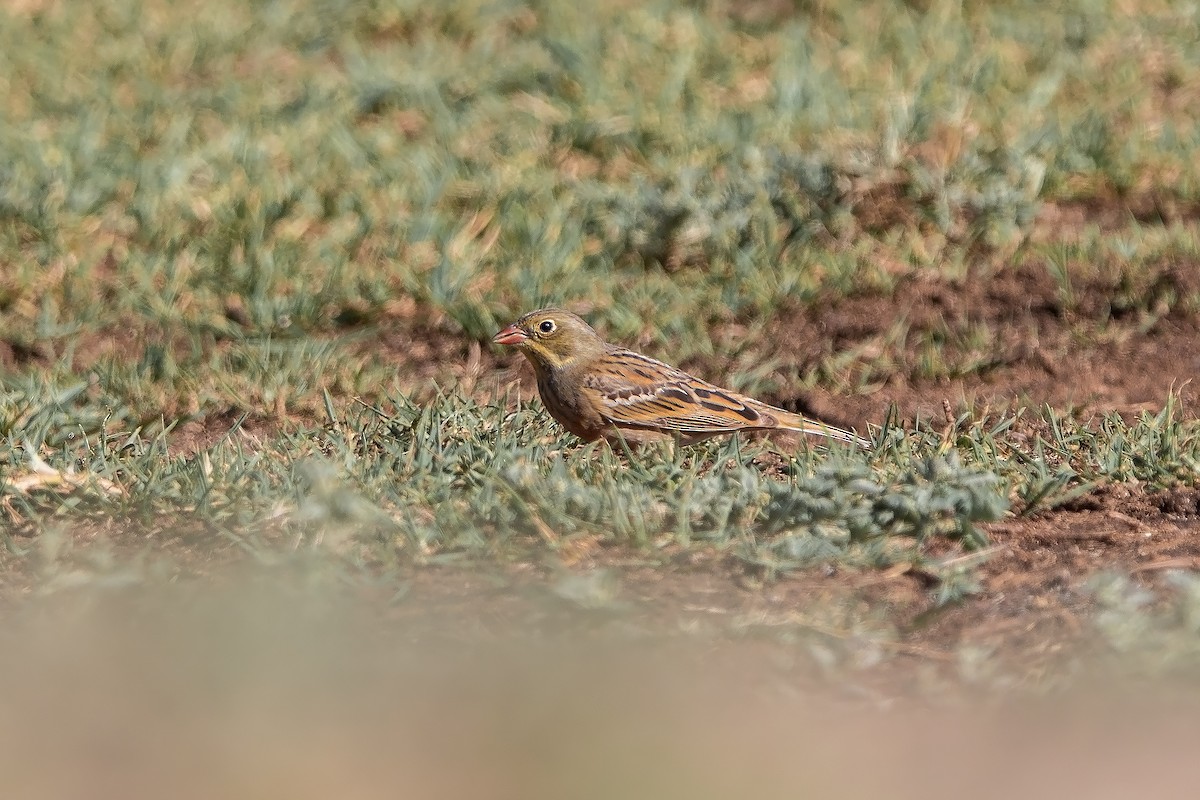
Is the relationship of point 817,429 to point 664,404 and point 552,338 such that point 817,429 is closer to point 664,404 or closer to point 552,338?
point 664,404

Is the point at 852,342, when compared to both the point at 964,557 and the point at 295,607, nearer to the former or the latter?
the point at 964,557

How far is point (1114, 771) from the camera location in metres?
4.09

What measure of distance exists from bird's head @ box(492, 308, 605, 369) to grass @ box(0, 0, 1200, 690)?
0.24 m

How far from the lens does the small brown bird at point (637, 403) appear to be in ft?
21.0

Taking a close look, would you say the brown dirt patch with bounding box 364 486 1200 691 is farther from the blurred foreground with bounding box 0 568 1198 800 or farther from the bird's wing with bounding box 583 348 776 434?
the bird's wing with bounding box 583 348 776 434

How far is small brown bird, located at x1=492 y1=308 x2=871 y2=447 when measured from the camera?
6.41 metres

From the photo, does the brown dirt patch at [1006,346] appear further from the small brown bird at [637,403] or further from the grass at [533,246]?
the small brown bird at [637,403]

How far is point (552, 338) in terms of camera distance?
22.2ft

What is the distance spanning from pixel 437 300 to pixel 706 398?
1.91 m

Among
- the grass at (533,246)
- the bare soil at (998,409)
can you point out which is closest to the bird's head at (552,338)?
the grass at (533,246)

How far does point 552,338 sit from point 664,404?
58 centimetres

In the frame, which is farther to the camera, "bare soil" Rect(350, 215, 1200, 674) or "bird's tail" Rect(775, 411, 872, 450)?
"bird's tail" Rect(775, 411, 872, 450)

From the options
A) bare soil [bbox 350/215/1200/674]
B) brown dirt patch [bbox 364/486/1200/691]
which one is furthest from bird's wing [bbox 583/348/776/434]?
brown dirt patch [bbox 364/486/1200/691]

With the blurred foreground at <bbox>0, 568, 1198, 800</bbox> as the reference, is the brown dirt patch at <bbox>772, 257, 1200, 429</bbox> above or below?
above
